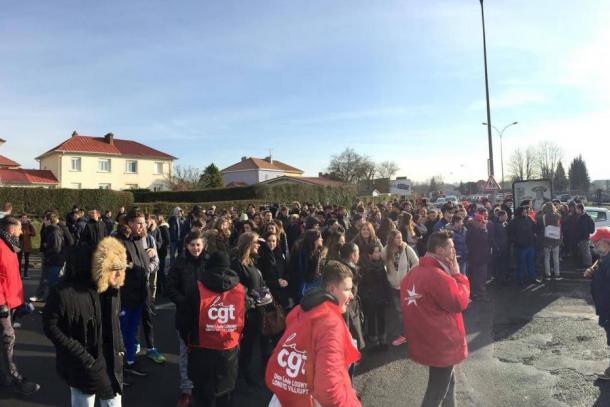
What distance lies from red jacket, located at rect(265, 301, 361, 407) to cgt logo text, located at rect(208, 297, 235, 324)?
1111mm

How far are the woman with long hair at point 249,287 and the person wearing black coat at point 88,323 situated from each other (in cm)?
159

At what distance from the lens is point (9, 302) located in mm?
4793

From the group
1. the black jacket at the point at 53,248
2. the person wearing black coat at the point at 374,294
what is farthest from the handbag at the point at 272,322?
the black jacket at the point at 53,248

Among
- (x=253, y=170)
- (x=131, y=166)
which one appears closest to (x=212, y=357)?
(x=131, y=166)

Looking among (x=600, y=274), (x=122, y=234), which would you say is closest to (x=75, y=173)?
(x=122, y=234)

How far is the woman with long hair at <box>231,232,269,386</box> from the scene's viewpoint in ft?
16.0

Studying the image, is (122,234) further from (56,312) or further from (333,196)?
(333,196)

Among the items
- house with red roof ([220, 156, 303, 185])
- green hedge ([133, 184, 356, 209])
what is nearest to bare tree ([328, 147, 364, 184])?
house with red roof ([220, 156, 303, 185])

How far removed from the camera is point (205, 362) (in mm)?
3506

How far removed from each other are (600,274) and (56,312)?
5698mm

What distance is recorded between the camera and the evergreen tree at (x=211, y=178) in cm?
5147

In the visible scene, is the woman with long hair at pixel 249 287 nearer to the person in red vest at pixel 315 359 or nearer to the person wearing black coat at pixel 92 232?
the person in red vest at pixel 315 359

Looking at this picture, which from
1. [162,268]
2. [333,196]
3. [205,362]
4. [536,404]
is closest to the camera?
[205,362]

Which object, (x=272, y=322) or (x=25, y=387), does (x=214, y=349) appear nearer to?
(x=272, y=322)
